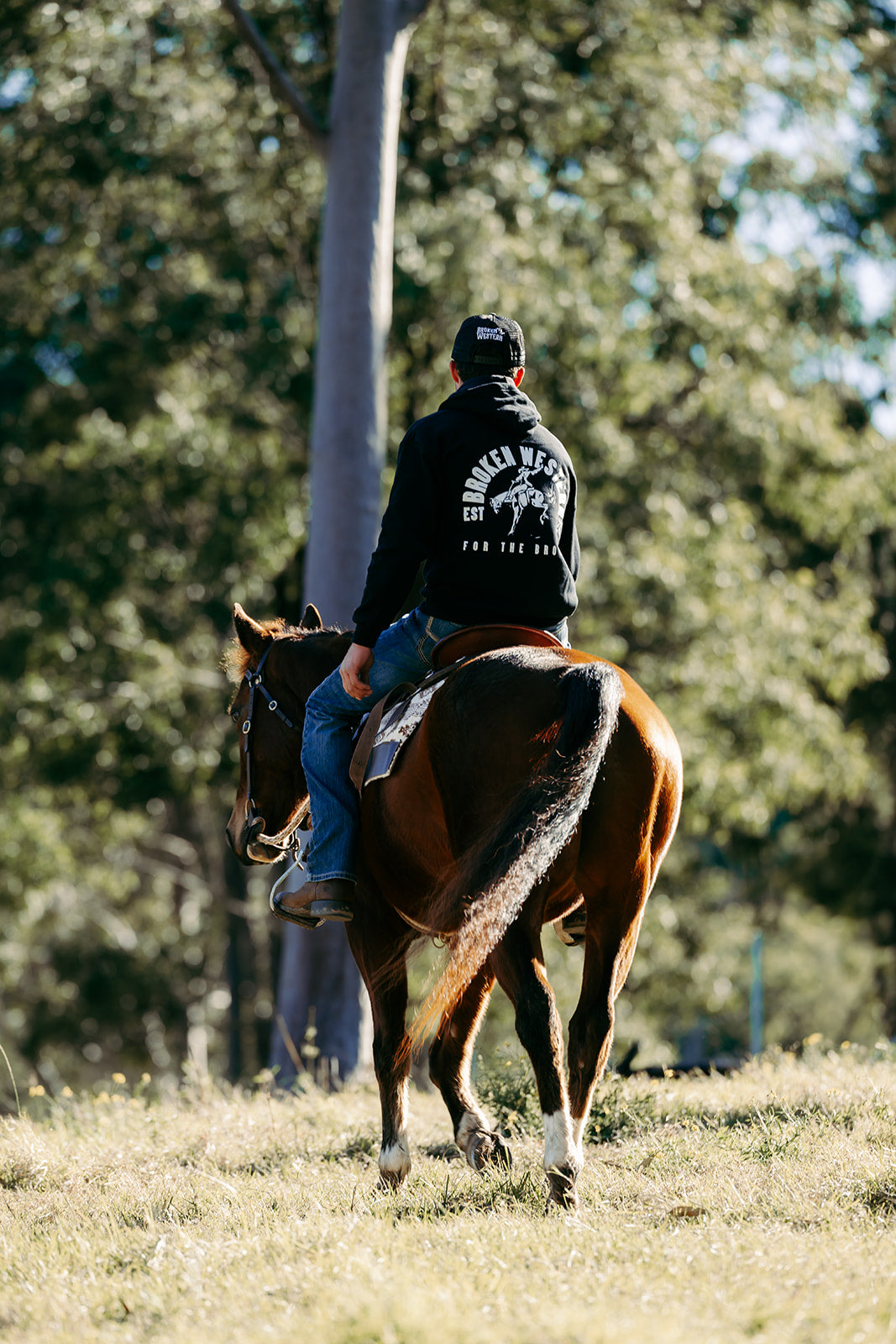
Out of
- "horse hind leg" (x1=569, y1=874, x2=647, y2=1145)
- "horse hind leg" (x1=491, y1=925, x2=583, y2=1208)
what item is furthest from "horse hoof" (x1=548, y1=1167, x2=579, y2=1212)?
"horse hind leg" (x1=569, y1=874, x2=647, y2=1145)

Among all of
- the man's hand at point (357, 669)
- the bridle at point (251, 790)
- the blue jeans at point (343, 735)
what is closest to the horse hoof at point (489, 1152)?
the blue jeans at point (343, 735)

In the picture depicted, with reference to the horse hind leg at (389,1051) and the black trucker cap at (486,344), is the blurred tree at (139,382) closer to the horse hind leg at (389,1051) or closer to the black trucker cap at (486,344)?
the black trucker cap at (486,344)

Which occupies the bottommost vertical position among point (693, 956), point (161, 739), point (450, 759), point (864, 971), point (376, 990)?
point (864, 971)

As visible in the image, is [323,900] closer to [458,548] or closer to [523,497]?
[458,548]

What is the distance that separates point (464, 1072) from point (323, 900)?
2.93 feet

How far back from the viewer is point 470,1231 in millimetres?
3490

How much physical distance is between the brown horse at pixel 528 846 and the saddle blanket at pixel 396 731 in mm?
32

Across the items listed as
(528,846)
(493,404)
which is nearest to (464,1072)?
(528,846)

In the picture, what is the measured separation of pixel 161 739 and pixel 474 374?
31.8 feet

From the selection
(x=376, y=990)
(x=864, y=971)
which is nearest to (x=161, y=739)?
(x=376, y=990)

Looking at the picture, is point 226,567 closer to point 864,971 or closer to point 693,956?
point 693,956

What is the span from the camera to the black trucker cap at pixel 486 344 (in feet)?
15.0

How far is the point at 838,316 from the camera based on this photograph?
15.0 metres

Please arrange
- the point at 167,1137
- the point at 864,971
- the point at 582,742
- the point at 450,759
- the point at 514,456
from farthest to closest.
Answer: the point at 864,971
the point at 167,1137
the point at 514,456
the point at 450,759
the point at 582,742
